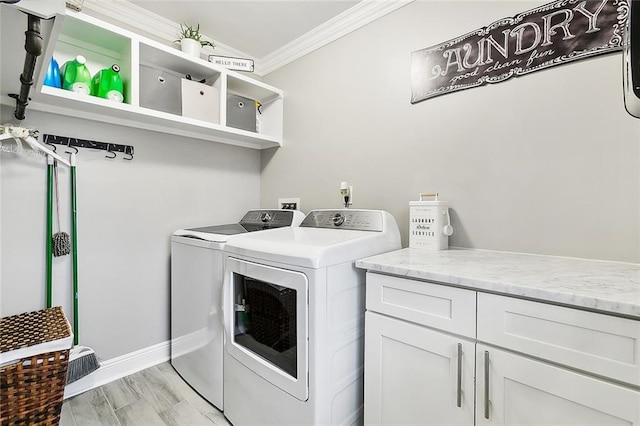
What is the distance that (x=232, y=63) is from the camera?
2232 millimetres

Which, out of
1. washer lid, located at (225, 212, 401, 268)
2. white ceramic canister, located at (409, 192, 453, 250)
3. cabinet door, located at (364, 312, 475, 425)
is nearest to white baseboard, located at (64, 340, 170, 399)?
washer lid, located at (225, 212, 401, 268)

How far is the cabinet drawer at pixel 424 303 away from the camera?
1009 mm

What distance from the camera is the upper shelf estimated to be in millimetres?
1640

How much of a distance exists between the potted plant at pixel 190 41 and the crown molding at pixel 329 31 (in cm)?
63

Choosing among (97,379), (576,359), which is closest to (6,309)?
(97,379)

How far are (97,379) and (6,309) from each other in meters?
0.67

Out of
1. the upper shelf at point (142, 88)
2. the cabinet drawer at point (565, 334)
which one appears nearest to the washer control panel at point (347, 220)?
the cabinet drawer at point (565, 334)

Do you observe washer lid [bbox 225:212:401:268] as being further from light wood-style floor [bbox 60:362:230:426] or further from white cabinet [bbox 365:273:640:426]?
light wood-style floor [bbox 60:362:230:426]

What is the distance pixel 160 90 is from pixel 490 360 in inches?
88.2

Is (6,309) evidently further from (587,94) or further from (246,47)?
(587,94)

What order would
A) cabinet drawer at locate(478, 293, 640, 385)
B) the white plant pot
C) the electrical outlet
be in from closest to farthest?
cabinet drawer at locate(478, 293, 640, 385)
the white plant pot
the electrical outlet

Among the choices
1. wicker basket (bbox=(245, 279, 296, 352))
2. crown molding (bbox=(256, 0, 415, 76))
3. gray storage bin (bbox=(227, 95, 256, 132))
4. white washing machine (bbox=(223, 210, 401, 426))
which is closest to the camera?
white washing machine (bbox=(223, 210, 401, 426))

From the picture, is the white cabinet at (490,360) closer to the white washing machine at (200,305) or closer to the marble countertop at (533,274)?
the marble countertop at (533,274)

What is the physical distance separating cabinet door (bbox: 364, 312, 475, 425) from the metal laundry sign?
129cm
